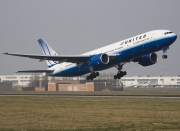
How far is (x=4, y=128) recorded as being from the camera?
27.7m

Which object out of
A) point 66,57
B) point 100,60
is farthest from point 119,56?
point 66,57

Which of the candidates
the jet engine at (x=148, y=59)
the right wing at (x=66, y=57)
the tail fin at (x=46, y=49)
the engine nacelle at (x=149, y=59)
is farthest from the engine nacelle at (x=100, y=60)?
the tail fin at (x=46, y=49)

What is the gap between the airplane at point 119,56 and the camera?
184ft

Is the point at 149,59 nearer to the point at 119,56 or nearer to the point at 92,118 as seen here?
the point at 119,56

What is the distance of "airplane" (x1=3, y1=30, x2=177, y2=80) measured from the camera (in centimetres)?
5619

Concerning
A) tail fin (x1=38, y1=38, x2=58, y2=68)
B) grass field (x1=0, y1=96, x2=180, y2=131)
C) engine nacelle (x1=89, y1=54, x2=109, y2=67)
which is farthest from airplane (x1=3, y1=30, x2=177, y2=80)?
grass field (x1=0, y1=96, x2=180, y2=131)

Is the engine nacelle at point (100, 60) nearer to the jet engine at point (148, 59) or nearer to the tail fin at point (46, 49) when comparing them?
the jet engine at point (148, 59)

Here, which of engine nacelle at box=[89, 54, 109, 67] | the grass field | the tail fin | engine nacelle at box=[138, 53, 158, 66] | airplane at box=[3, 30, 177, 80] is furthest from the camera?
the tail fin

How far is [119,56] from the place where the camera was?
59.5 metres

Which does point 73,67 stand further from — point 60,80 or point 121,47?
point 60,80

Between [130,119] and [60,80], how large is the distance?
269 ft

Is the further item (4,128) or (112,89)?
(112,89)

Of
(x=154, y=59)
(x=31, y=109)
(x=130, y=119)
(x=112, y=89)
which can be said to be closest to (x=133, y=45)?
(x=154, y=59)

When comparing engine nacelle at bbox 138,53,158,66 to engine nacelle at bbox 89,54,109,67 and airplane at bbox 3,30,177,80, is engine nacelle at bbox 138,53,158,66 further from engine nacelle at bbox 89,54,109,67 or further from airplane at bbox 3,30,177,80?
engine nacelle at bbox 89,54,109,67
